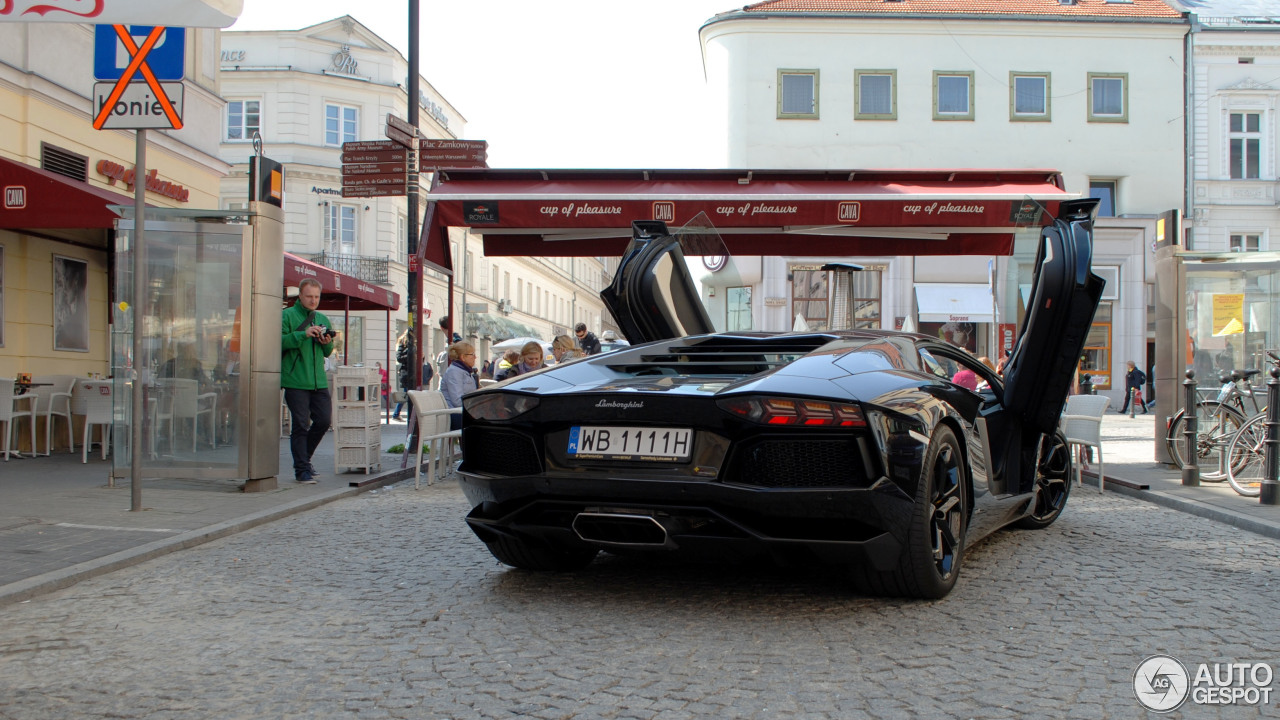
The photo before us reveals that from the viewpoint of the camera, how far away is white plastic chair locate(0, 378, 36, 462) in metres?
10.1

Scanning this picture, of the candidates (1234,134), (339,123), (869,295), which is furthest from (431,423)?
(339,123)

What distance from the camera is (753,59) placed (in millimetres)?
30766

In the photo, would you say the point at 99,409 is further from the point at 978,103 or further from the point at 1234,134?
the point at 1234,134

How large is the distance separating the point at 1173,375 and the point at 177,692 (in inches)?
393

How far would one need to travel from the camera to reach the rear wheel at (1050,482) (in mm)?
6035

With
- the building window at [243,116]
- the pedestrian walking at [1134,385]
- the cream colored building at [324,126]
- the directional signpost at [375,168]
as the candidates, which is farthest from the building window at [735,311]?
the building window at [243,116]

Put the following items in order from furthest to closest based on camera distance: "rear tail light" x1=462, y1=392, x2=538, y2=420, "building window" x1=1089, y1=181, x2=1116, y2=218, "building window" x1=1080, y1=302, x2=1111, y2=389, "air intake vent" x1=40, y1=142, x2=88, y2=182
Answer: "building window" x1=1089, y1=181, x2=1116, y2=218 → "building window" x1=1080, y1=302, x2=1111, y2=389 → "air intake vent" x1=40, y1=142, x2=88, y2=182 → "rear tail light" x1=462, y1=392, x2=538, y2=420

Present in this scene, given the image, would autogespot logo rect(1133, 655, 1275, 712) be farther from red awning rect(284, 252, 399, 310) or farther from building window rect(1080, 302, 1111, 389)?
building window rect(1080, 302, 1111, 389)

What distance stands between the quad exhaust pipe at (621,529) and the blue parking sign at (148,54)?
180 inches

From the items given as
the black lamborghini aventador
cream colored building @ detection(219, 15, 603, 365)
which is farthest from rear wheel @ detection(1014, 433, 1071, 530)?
cream colored building @ detection(219, 15, 603, 365)

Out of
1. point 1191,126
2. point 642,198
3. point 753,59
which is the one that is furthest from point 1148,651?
point 1191,126

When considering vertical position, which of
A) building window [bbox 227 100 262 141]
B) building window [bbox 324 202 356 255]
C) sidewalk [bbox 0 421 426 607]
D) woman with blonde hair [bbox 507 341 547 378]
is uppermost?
building window [bbox 227 100 262 141]

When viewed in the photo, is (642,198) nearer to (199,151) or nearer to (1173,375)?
(1173,375)

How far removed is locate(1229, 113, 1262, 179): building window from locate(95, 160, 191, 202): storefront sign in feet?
103
